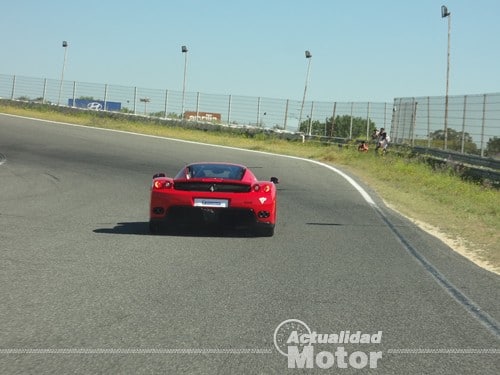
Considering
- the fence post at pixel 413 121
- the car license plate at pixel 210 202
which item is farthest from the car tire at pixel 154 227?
the fence post at pixel 413 121

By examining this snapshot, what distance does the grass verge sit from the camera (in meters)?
11.8

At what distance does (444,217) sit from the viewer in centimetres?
1461

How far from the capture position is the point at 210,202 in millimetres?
10438

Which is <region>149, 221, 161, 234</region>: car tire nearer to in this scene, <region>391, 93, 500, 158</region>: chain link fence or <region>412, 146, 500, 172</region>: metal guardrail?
<region>412, 146, 500, 172</region>: metal guardrail

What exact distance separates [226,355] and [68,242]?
206 inches

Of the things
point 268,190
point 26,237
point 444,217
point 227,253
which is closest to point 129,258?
point 227,253

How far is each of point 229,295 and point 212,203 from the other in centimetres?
381

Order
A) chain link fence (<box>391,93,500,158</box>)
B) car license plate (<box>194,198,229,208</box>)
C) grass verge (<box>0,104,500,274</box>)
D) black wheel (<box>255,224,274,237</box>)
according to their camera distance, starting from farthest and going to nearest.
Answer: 1. chain link fence (<box>391,93,500,158</box>)
2. grass verge (<box>0,104,500,274</box>)
3. black wheel (<box>255,224,274,237</box>)
4. car license plate (<box>194,198,229,208</box>)

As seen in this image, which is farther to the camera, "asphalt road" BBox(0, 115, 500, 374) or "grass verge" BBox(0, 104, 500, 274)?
"grass verge" BBox(0, 104, 500, 274)

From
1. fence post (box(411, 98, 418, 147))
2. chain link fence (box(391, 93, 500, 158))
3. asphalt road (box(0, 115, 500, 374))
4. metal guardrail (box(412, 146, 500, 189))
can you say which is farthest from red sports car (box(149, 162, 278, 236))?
fence post (box(411, 98, 418, 147))

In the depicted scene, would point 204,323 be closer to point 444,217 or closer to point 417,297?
point 417,297

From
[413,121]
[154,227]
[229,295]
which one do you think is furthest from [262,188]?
[413,121]

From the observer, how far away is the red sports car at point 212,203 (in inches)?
412

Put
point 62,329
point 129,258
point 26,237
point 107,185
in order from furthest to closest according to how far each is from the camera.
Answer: point 107,185 < point 26,237 < point 129,258 < point 62,329
